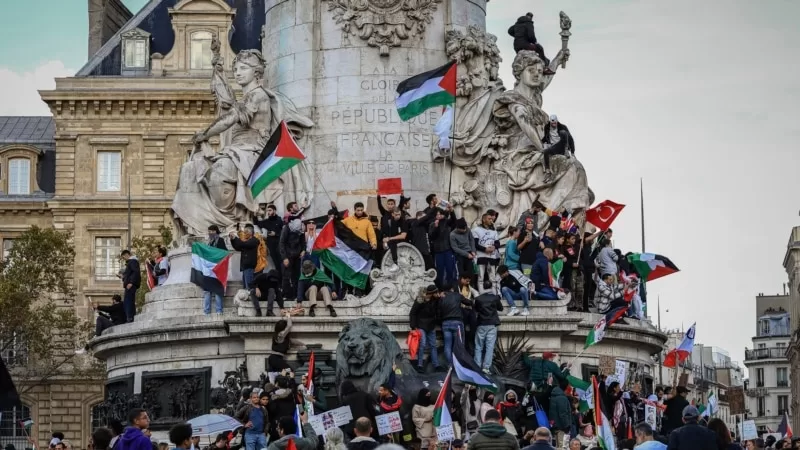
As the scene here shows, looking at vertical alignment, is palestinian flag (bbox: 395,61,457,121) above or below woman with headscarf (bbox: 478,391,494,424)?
above

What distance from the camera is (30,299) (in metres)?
69.6

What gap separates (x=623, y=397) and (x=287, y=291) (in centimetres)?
675

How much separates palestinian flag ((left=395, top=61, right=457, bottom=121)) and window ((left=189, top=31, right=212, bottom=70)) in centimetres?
4164

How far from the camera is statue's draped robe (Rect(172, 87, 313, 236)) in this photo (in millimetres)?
42781

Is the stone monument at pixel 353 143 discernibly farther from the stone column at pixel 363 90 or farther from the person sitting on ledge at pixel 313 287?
the person sitting on ledge at pixel 313 287

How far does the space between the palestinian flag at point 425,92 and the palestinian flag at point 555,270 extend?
12.8 ft

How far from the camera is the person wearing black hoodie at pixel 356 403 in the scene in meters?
34.1

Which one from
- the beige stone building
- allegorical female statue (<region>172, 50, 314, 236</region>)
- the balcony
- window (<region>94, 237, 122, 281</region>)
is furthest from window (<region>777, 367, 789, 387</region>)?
allegorical female statue (<region>172, 50, 314, 236</region>)

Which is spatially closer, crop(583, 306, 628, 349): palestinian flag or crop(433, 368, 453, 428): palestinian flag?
crop(433, 368, 453, 428): palestinian flag

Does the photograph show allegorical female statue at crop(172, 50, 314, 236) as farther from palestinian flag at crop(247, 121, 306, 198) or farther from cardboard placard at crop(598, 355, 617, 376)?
cardboard placard at crop(598, 355, 617, 376)

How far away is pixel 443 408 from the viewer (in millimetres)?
34125

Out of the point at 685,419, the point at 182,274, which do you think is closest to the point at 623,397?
the point at 182,274

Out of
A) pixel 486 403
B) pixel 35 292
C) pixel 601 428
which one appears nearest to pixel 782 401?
pixel 35 292

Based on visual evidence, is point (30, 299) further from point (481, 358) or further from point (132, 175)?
point (481, 358)
